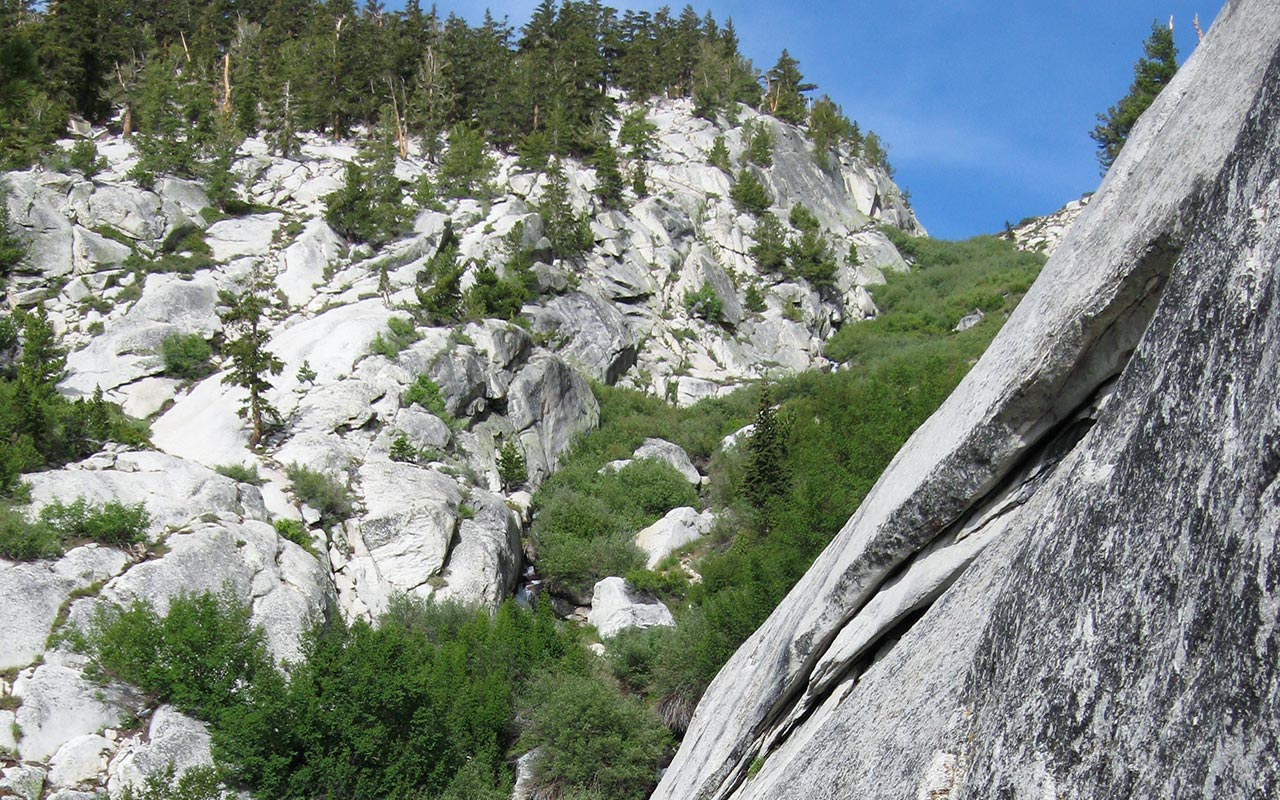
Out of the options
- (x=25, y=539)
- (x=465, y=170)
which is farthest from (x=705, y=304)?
(x=25, y=539)

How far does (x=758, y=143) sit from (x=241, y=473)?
4750cm

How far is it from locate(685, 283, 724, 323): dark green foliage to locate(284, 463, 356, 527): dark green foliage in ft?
91.1

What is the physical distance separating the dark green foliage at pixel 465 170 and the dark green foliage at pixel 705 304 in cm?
1389

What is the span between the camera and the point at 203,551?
25203 millimetres

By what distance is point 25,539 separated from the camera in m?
23.0

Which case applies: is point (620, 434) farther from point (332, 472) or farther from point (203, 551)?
point (203, 551)

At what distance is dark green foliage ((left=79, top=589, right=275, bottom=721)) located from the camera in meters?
21.9

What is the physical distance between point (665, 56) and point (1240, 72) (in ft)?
247

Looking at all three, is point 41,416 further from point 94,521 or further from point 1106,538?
point 1106,538

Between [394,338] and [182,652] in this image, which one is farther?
[394,338]

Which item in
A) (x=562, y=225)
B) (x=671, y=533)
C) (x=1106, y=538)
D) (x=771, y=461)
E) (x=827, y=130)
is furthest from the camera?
(x=827, y=130)

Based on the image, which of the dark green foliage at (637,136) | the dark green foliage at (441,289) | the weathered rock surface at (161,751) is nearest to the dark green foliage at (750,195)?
the dark green foliage at (637,136)

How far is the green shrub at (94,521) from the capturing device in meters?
24.0

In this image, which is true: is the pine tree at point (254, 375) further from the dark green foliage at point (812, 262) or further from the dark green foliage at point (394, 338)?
the dark green foliage at point (812, 262)
